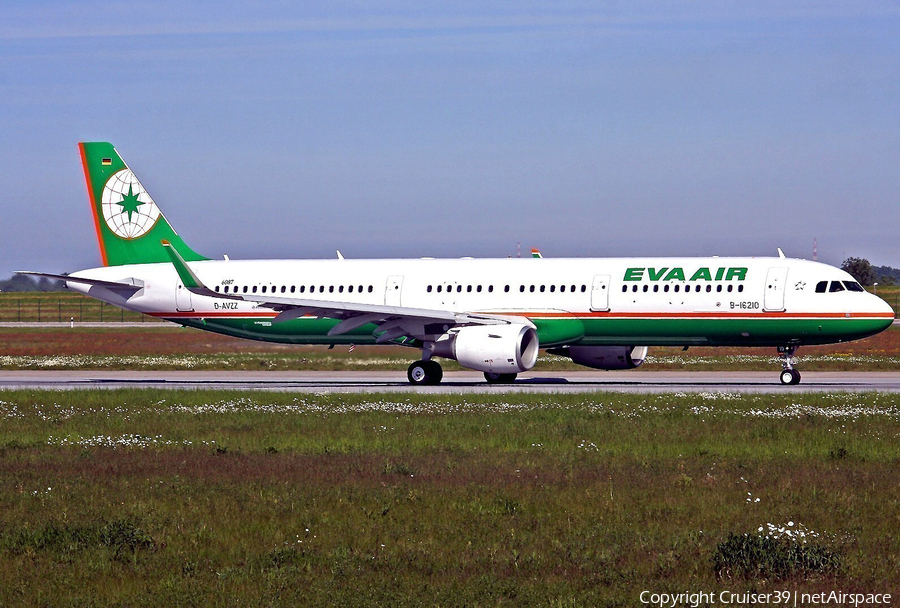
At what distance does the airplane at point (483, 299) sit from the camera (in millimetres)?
Answer: 32969

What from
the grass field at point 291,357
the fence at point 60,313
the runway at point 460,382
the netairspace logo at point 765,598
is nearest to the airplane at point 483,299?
the runway at point 460,382

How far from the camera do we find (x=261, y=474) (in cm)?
1650

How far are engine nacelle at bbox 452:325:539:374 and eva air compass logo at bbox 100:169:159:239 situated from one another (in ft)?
47.6

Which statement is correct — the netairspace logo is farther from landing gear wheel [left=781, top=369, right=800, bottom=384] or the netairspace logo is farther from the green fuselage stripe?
landing gear wheel [left=781, top=369, right=800, bottom=384]

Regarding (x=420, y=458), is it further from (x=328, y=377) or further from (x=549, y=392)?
(x=328, y=377)

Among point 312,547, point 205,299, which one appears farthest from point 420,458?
point 205,299

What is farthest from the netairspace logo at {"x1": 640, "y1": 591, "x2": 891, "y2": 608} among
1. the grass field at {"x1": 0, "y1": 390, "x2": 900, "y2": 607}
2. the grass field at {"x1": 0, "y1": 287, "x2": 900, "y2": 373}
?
the grass field at {"x1": 0, "y1": 287, "x2": 900, "y2": 373}

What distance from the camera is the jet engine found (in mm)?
32594

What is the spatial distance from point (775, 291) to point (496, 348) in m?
8.66

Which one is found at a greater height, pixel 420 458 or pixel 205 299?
pixel 205 299

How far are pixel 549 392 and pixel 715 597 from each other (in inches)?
861

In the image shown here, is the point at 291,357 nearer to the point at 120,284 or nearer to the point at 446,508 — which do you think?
the point at 120,284

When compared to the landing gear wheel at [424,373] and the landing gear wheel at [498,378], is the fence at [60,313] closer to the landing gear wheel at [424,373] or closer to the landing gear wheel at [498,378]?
the landing gear wheel at [424,373]

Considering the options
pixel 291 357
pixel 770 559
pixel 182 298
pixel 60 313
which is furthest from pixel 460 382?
pixel 60 313
